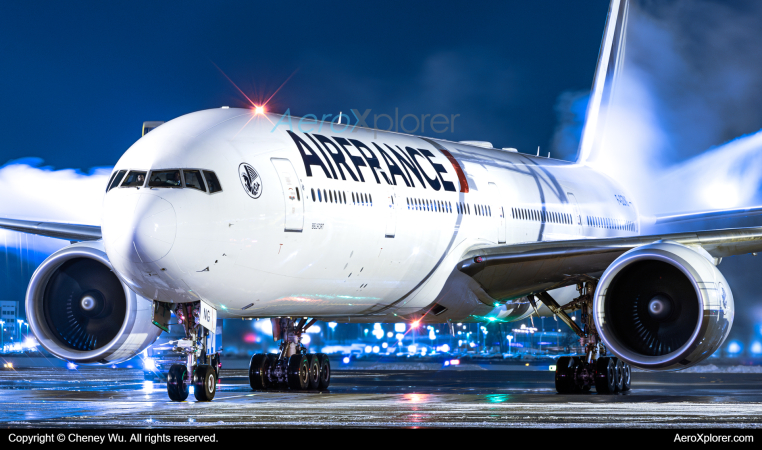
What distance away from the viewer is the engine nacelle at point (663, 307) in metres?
12.0

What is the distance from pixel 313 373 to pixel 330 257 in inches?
142

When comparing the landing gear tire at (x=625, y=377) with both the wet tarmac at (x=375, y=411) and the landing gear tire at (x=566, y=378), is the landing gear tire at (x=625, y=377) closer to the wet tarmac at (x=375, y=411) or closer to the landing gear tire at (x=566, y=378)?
Result: the landing gear tire at (x=566, y=378)

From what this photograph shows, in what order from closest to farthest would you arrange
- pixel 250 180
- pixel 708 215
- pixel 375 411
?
pixel 375 411 → pixel 250 180 → pixel 708 215

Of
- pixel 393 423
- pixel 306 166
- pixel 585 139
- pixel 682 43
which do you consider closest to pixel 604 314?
pixel 306 166

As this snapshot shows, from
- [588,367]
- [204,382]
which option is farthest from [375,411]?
[588,367]

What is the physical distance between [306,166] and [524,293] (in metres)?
5.48

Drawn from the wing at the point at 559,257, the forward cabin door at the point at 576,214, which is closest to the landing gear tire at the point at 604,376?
the wing at the point at 559,257

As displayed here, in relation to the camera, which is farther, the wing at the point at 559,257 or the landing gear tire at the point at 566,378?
the landing gear tire at the point at 566,378

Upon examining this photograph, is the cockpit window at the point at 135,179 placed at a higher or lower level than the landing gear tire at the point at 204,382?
higher

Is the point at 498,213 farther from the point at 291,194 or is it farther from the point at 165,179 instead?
the point at 165,179

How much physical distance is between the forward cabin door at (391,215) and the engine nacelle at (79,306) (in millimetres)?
3406

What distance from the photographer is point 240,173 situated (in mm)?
11039

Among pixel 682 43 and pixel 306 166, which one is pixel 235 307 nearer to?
pixel 306 166

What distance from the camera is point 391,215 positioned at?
43.7 feet
